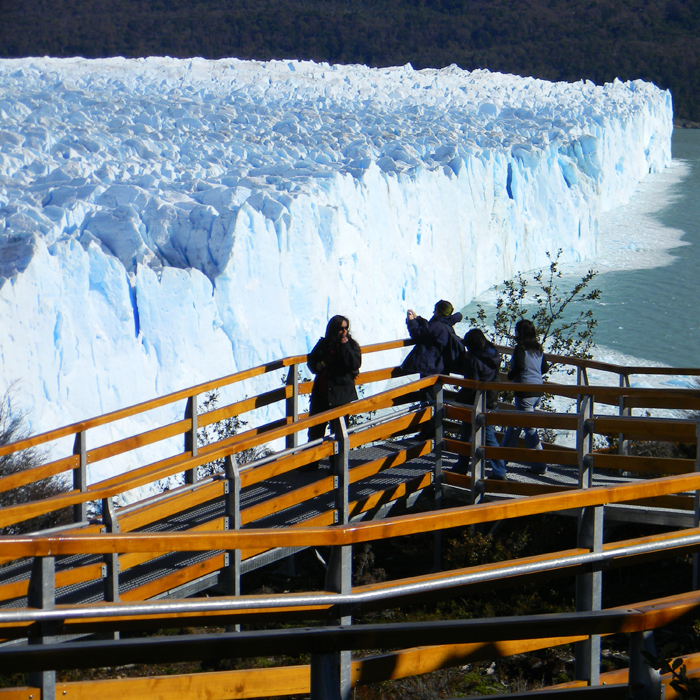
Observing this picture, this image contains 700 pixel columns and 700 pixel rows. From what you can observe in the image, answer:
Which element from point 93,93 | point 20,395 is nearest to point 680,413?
point 20,395

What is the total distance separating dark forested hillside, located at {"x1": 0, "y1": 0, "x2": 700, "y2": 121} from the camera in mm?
66812

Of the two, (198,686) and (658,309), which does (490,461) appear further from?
(658,309)

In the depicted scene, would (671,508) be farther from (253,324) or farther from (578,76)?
(578,76)

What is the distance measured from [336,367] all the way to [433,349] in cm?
62

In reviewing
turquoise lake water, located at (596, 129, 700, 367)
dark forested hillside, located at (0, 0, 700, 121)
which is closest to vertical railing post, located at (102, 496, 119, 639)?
turquoise lake water, located at (596, 129, 700, 367)

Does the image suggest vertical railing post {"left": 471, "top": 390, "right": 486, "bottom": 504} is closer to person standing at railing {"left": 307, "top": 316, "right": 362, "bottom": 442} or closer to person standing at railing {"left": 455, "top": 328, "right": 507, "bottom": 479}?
person standing at railing {"left": 455, "top": 328, "right": 507, "bottom": 479}

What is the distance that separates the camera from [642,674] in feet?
6.14

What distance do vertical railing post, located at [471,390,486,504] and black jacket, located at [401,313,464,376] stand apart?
0.73 meters

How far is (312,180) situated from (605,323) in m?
7.37

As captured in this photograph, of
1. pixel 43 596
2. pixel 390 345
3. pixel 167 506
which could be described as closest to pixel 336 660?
pixel 43 596

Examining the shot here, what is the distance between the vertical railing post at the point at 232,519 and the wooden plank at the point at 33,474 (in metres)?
0.76

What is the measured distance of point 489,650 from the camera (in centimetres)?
230

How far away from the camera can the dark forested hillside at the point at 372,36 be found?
219 ft

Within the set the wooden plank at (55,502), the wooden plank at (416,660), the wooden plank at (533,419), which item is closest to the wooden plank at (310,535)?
the wooden plank at (416,660)
